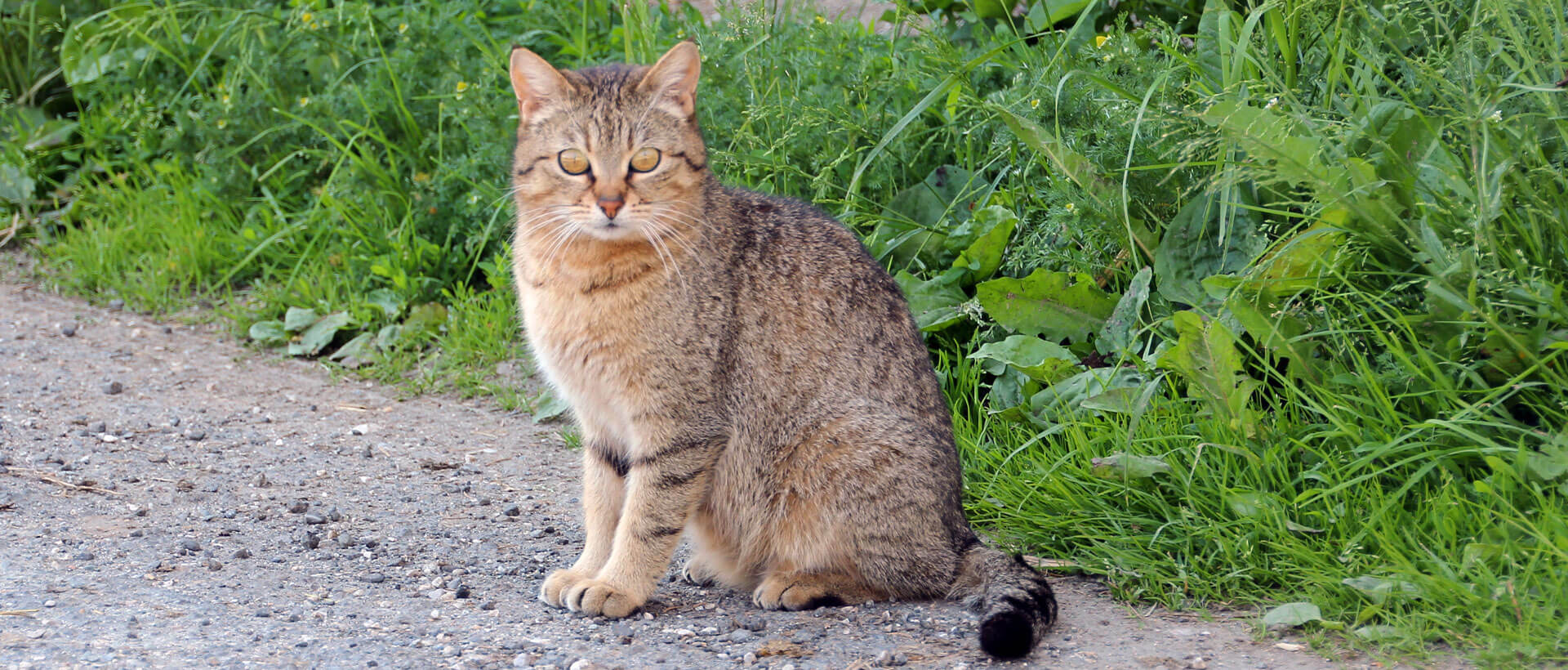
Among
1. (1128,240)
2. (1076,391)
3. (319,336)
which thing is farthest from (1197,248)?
(319,336)

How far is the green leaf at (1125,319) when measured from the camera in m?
4.23

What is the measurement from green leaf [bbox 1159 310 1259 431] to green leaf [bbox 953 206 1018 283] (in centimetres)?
106

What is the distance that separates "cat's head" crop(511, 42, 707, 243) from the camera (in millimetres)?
3545

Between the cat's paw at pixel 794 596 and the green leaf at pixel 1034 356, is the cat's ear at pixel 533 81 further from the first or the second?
the green leaf at pixel 1034 356

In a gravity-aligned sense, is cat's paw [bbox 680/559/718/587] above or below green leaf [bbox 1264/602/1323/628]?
below

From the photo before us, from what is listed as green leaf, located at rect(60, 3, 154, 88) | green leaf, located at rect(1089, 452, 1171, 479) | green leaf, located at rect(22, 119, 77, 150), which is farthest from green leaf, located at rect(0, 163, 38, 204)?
green leaf, located at rect(1089, 452, 1171, 479)

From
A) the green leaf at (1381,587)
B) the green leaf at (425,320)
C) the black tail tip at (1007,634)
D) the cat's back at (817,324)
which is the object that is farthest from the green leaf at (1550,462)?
the green leaf at (425,320)

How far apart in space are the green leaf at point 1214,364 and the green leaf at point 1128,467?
231mm

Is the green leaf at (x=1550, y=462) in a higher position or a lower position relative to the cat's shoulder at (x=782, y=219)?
lower

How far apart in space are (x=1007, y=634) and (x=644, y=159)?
1.60m

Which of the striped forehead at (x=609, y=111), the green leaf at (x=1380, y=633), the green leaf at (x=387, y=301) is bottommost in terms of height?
the green leaf at (x=387, y=301)

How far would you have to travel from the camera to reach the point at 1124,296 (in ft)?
14.1

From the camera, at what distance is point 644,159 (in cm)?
361

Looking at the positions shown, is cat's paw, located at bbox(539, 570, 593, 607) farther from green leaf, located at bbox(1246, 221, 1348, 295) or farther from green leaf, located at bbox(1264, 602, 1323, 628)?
green leaf, located at bbox(1246, 221, 1348, 295)
